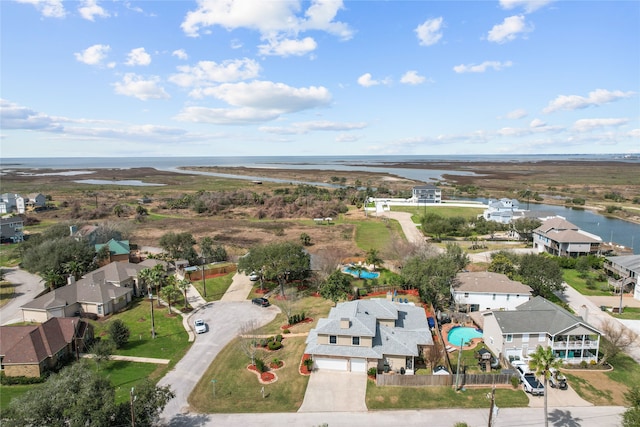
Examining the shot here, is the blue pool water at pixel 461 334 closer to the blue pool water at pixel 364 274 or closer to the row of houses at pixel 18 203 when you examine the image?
the blue pool water at pixel 364 274

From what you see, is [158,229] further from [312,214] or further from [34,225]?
[312,214]

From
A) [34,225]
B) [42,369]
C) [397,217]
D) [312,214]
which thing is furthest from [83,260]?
[397,217]

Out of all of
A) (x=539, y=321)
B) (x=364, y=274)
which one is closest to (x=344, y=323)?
(x=539, y=321)

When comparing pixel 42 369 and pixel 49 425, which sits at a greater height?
pixel 49 425

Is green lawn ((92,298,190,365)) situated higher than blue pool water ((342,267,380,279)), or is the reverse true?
blue pool water ((342,267,380,279))

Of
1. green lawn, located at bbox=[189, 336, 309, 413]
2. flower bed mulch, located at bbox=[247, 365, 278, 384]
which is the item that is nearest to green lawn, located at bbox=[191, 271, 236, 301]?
green lawn, located at bbox=[189, 336, 309, 413]

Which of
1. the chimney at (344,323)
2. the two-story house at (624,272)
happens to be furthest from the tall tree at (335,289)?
the two-story house at (624,272)

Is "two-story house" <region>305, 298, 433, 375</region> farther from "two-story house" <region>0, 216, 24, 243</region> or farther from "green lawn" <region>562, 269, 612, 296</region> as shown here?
"two-story house" <region>0, 216, 24, 243</region>
